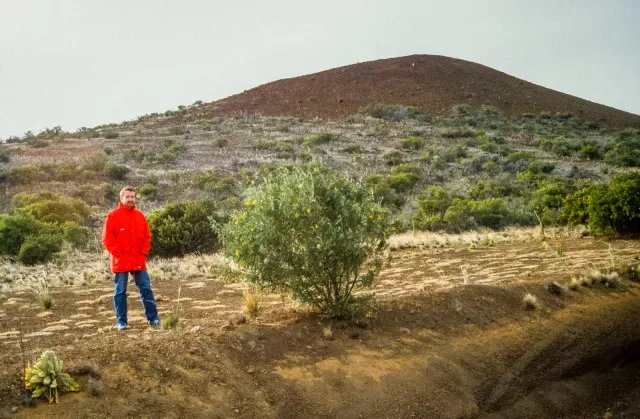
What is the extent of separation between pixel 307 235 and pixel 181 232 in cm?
902

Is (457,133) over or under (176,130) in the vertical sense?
under

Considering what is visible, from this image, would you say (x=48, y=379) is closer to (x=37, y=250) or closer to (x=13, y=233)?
(x=37, y=250)

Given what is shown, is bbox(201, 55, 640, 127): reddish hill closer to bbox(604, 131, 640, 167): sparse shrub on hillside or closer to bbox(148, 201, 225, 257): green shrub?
bbox(604, 131, 640, 167): sparse shrub on hillside

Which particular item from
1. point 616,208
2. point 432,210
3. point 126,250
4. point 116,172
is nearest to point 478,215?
point 432,210

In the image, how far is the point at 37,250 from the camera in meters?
12.8

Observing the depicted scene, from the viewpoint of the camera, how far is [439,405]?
16.6 feet

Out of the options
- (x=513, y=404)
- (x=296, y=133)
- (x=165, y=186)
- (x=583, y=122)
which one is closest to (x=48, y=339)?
(x=513, y=404)

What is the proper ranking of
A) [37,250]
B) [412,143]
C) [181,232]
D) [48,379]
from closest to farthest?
[48,379], [37,250], [181,232], [412,143]

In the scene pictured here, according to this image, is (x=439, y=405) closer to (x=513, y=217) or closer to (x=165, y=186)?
(x=513, y=217)

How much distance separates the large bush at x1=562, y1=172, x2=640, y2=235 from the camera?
11.9 meters

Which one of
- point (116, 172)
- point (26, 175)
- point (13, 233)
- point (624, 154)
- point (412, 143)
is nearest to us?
point (13, 233)

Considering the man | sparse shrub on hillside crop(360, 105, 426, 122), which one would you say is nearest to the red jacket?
the man

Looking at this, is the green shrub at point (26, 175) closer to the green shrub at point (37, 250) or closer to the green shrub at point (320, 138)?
the green shrub at point (37, 250)

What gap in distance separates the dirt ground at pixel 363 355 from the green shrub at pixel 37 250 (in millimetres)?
4611
